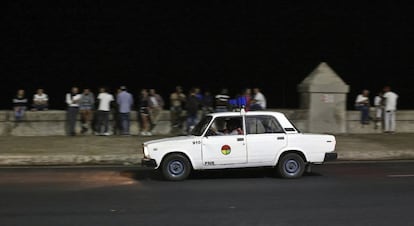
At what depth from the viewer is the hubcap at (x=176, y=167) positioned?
38.7ft

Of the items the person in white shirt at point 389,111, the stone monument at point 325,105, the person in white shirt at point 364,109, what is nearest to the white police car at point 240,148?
the stone monument at point 325,105

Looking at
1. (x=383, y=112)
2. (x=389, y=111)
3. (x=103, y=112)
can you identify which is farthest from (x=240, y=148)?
(x=383, y=112)

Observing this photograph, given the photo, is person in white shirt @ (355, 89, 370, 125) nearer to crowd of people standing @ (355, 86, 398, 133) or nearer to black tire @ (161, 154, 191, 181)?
crowd of people standing @ (355, 86, 398, 133)

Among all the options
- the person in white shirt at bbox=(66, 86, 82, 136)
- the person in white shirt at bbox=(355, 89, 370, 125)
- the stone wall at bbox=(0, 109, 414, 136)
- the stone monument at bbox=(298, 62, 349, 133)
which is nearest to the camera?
the person in white shirt at bbox=(66, 86, 82, 136)

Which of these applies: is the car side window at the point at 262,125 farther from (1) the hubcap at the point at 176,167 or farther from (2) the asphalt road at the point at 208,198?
(1) the hubcap at the point at 176,167

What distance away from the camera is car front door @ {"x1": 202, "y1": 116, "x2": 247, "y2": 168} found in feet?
38.5

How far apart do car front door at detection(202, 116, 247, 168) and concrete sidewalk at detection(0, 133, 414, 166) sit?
3942 millimetres

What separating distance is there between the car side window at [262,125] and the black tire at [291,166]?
0.58 meters

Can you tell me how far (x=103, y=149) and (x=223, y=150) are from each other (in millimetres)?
5611

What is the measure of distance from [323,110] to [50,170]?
10.0m

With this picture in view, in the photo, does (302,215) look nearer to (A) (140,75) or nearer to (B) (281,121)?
(B) (281,121)

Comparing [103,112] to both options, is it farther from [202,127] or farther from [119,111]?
[202,127]

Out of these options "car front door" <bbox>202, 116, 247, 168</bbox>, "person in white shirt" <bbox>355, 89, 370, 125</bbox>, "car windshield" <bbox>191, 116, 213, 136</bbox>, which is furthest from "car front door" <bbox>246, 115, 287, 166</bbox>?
"person in white shirt" <bbox>355, 89, 370, 125</bbox>

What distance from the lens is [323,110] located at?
20.0 metres
